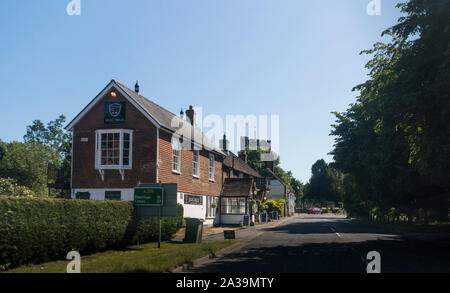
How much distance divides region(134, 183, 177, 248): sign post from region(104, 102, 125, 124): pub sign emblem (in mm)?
10143

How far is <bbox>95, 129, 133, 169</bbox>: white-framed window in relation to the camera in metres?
25.6

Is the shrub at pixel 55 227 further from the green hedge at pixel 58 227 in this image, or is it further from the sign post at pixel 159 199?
the sign post at pixel 159 199

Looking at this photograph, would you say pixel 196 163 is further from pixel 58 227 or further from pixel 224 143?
pixel 224 143

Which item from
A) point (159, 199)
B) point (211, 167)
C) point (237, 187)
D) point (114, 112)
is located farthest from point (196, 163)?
point (159, 199)

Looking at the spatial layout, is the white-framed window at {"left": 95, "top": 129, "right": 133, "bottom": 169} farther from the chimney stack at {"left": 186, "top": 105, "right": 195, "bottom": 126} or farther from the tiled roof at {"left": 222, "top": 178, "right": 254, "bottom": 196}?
the tiled roof at {"left": 222, "top": 178, "right": 254, "bottom": 196}

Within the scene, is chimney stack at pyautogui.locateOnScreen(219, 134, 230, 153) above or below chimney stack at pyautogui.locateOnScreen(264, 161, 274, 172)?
above

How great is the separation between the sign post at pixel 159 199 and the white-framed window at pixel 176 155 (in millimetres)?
10258

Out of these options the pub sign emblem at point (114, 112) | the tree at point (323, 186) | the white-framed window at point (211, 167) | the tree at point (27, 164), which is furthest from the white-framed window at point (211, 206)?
the tree at point (323, 186)

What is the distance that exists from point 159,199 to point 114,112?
11418 millimetres

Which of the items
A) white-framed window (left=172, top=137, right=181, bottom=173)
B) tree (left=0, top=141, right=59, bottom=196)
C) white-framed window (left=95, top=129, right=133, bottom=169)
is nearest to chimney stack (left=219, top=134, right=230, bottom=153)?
white-framed window (left=172, top=137, right=181, bottom=173)

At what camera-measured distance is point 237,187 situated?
40156 mm

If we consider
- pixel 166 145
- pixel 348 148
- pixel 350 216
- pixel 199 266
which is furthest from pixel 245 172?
pixel 199 266

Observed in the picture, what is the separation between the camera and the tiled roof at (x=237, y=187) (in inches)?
1540

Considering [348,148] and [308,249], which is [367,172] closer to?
[348,148]
